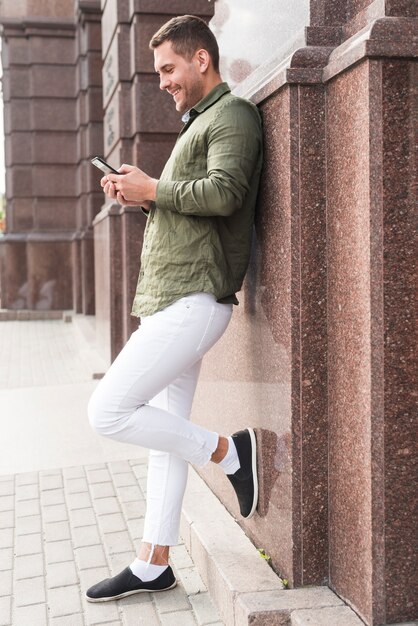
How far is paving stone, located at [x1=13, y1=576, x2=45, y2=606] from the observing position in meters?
3.35

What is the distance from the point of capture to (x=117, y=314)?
349 inches

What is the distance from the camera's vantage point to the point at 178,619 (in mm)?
3145

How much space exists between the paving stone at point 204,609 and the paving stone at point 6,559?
35.3 inches

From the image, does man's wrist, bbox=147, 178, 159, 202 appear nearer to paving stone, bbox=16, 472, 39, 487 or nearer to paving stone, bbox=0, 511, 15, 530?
paving stone, bbox=0, 511, 15, 530

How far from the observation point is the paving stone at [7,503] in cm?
450

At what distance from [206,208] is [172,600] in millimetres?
1560

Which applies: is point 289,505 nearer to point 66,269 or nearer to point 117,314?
point 117,314

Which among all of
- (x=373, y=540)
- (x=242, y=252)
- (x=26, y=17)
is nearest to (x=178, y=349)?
(x=242, y=252)

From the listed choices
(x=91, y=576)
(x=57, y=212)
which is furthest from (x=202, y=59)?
(x=57, y=212)

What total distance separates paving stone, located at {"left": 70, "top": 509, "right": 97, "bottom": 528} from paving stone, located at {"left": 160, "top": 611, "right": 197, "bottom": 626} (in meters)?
1.11

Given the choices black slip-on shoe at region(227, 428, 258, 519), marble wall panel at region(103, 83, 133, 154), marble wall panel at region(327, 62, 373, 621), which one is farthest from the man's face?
marble wall panel at region(103, 83, 133, 154)

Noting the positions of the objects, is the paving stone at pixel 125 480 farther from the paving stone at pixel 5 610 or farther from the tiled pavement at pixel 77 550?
the paving stone at pixel 5 610

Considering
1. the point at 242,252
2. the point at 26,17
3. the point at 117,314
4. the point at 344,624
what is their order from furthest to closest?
the point at 26,17 → the point at 117,314 → the point at 242,252 → the point at 344,624

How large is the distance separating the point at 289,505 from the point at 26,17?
A: 1536 cm
